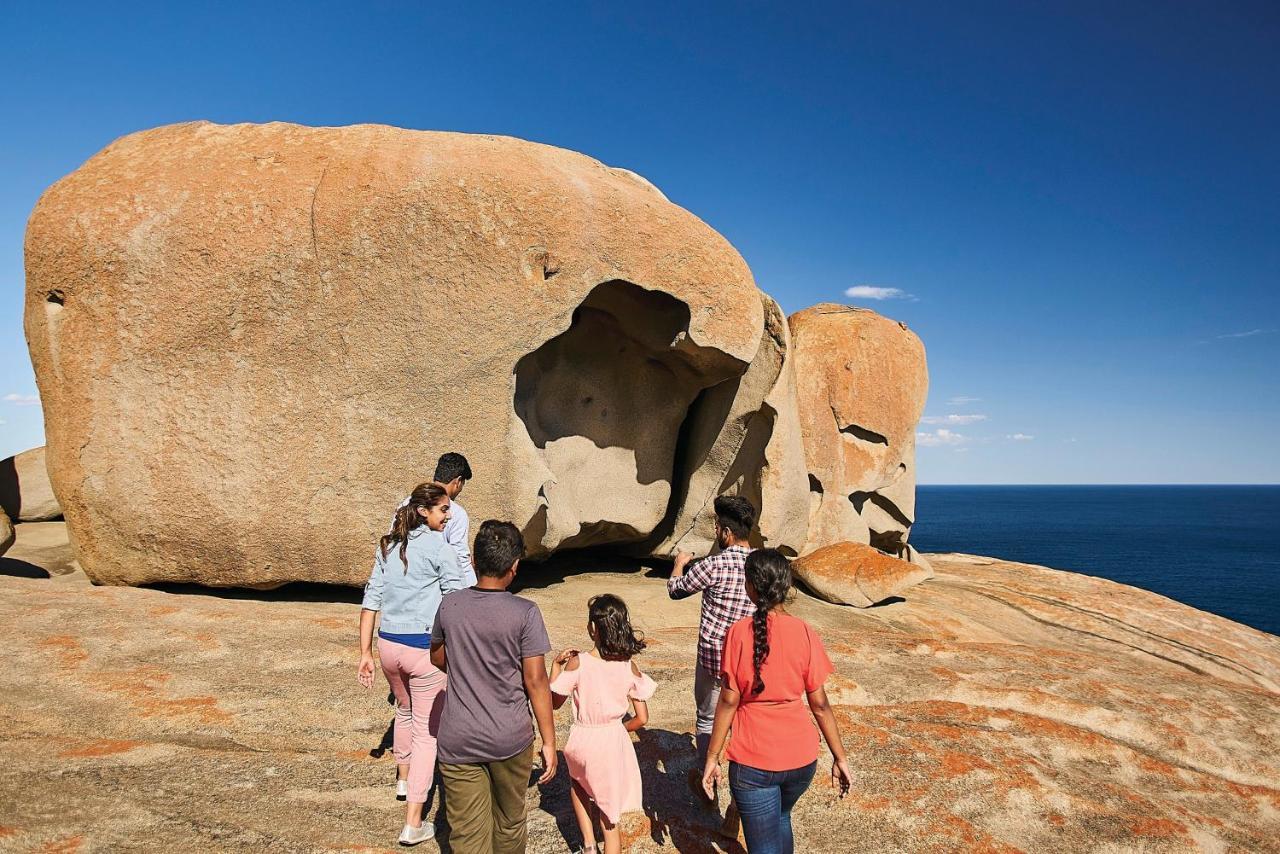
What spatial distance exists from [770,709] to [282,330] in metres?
5.95

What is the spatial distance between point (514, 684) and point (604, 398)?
6418 millimetres

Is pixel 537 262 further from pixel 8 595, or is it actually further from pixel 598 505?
pixel 8 595

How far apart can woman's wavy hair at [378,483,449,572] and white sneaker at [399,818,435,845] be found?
→ 1.28 m

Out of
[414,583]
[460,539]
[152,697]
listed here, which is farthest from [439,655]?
[152,697]

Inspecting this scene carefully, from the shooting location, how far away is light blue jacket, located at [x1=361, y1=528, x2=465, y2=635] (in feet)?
11.8

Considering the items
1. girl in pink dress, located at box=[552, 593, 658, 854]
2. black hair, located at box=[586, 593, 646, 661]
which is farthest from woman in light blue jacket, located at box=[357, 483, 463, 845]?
black hair, located at box=[586, 593, 646, 661]

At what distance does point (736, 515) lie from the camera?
3736 mm

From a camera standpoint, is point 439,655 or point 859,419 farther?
point 859,419

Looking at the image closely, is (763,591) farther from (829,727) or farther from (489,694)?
(489,694)

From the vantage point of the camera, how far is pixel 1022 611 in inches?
403

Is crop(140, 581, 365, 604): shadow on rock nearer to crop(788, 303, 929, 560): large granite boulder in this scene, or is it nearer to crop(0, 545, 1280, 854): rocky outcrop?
crop(0, 545, 1280, 854): rocky outcrop

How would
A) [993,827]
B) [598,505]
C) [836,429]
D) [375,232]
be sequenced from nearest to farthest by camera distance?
[993,827]
[375,232]
[598,505]
[836,429]

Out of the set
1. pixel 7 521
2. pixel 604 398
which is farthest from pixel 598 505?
pixel 7 521

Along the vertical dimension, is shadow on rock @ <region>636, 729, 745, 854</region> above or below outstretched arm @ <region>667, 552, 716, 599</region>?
below
